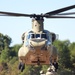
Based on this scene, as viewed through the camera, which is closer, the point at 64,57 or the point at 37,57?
the point at 37,57

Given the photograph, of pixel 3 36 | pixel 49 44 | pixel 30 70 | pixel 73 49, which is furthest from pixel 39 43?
pixel 3 36

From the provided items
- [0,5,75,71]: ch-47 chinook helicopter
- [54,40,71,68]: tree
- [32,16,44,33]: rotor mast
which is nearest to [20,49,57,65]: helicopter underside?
[0,5,75,71]: ch-47 chinook helicopter

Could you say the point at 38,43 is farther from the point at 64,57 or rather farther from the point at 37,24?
the point at 64,57

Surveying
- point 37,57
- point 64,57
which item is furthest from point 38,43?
point 64,57

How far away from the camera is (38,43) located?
99.4 feet

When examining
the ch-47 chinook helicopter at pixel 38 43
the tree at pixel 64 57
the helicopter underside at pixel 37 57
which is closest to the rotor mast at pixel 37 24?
the ch-47 chinook helicopter at pixel 38 43

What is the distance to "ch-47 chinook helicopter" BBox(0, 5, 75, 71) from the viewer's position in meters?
30.5

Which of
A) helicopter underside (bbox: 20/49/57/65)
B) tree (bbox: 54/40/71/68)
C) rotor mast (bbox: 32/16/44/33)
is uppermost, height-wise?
rotor mast (bbox: 32/16/44/33)

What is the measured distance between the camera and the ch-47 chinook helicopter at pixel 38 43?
3047 cm

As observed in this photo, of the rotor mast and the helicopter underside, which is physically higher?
the rotor mast

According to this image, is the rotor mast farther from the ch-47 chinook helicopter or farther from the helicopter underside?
the helicopter underside

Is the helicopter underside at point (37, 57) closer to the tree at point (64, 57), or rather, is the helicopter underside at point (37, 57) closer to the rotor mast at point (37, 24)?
the rotor mast at point (37, 24)

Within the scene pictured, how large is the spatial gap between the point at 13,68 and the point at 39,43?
63783mm

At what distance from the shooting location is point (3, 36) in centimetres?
14962
